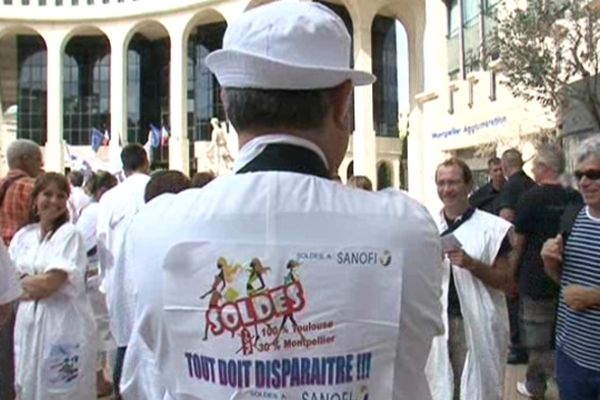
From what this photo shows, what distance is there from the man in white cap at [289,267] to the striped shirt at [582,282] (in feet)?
8.22

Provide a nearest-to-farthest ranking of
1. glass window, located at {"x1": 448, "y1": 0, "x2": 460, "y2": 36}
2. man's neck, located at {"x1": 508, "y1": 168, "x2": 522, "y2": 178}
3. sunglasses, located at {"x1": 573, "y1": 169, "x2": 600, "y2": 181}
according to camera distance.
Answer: sunglasses, located at {"x1": 573, "y1": 169, "x2": 600, "y2": 181} → man's neck, located at {"x1": 508, "y1": 168, "x2": 522, "y2": 178} → glass window, located at {"x1": 448, "y1": 0, "x2": 460, "y2": 36}

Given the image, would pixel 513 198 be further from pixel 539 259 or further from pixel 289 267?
pixel 289 267

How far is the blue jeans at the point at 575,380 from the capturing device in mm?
3691

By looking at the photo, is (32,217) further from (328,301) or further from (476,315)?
(328,301)

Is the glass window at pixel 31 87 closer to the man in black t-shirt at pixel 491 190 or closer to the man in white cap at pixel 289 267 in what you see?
the man in black t-shirt at pixel 491 190

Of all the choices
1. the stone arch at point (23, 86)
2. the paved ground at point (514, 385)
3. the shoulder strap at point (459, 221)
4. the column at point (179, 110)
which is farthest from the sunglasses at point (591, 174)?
the stone arch at point (23, 86)

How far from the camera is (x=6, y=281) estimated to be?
3.38 meters

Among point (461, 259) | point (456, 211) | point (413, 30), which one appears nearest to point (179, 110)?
point (413, 30)

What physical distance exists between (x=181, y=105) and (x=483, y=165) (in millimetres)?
30097

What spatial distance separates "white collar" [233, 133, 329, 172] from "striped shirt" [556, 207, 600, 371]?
8.65ft

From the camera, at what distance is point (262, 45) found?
1.51 metres

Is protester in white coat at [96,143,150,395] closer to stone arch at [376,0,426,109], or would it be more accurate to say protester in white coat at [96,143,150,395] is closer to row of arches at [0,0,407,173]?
stone arch at [376,0,426,109]

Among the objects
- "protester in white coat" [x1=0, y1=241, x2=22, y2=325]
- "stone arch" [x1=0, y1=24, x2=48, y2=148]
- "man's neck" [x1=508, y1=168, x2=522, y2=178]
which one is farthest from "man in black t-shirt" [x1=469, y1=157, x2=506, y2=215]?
"stone arch" [x1=0, y1=24, x2=48, y2=148]

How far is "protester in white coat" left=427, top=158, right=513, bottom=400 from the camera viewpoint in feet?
14.0
